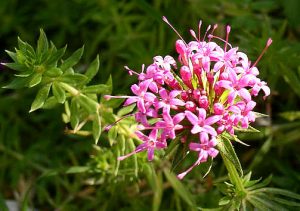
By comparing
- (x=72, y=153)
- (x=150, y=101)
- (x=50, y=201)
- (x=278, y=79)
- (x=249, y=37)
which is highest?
(x=150, y=101)

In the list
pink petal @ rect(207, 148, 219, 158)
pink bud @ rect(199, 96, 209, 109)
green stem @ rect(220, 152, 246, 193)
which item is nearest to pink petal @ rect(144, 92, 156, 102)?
pink bud @ rect(199, 96, 209, 109)

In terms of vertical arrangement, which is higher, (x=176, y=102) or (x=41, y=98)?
(x=176, y=102)

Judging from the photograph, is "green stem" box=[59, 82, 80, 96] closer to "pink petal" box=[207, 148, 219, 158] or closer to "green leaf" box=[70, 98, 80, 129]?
"green leaf" box=[70, 98, 80, 129]

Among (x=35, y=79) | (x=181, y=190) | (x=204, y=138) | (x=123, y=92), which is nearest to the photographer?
(x=204, y=138)

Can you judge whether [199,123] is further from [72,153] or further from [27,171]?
[27,171]

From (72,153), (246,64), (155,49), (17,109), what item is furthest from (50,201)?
(246,64)

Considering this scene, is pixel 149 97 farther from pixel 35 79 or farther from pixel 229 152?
pixel 35 79

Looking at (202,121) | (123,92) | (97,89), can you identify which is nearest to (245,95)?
(202,121)
